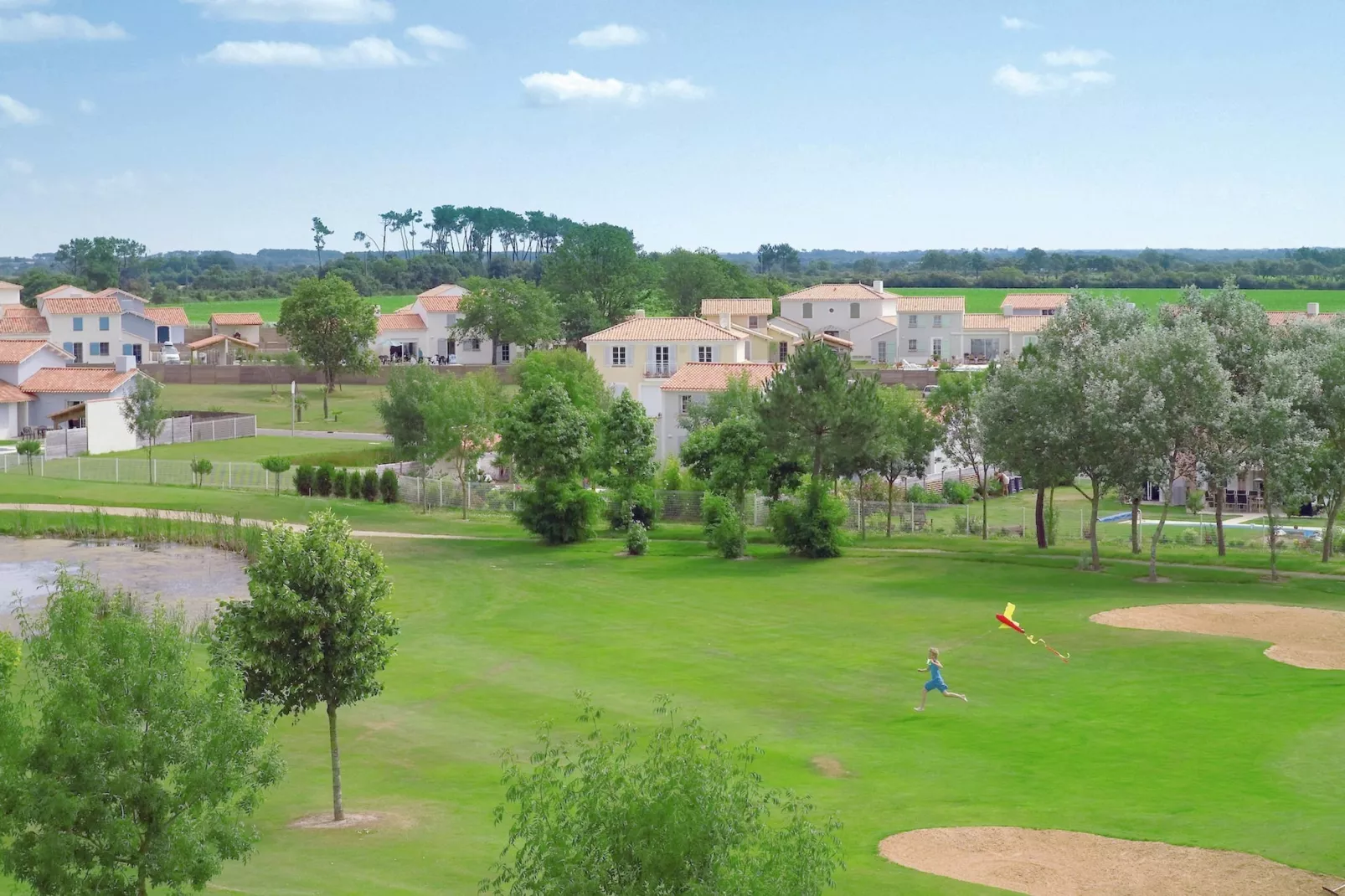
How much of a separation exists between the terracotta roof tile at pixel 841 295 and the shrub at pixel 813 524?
279ft

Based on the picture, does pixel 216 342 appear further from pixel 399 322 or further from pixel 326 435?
pixel 326 435

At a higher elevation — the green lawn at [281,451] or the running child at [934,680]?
the green lawn at [281,451]

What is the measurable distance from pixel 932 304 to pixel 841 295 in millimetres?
9909

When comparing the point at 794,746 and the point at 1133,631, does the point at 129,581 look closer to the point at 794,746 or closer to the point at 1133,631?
the point at 794,746

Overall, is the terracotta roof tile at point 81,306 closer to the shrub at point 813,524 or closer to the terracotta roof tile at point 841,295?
the terracotta roof tile at point 841,295

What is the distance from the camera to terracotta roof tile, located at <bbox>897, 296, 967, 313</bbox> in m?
130

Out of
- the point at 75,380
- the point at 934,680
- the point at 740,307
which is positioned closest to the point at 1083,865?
the point at 934,680

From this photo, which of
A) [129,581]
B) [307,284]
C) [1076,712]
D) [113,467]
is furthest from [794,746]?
[307,284]

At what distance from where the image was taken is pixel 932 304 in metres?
132

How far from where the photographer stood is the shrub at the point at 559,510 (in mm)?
56344

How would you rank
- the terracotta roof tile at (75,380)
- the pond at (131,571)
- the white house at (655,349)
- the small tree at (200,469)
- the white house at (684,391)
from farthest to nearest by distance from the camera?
the white house at (655,349)
the terracotta roof tile at (75,380)
the white house at (684,391)
the small tree at (200,469)
the pond at (131,571)

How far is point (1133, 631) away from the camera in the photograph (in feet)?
127

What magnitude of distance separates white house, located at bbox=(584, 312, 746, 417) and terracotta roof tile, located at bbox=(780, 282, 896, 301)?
45418mm

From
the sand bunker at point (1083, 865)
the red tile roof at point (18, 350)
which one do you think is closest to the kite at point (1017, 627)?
the sand bunker at point (1083, 865)
